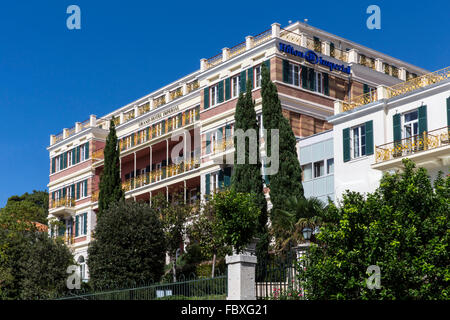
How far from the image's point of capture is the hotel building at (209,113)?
41.3 m

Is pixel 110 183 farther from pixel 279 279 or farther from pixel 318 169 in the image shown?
pixel 279 279

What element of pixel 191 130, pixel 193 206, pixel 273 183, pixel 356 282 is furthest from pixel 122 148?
pixel 356 282

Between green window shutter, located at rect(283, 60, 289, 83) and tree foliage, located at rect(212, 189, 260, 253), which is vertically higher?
green window shutter, located at rect(283, 60, 289, 83)

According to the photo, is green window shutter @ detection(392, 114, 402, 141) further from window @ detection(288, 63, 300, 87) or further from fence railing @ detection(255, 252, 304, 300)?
fence railing @ detection(255, 252, 304, 300)

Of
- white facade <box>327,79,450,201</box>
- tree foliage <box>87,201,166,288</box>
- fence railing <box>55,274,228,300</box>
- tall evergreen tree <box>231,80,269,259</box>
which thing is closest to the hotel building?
white facade <box>327,79,450,201</box>

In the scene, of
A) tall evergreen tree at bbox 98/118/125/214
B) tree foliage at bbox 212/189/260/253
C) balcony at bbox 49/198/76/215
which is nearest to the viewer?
tree foliage at bbox 212/189/260/253

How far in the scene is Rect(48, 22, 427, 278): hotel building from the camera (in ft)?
135

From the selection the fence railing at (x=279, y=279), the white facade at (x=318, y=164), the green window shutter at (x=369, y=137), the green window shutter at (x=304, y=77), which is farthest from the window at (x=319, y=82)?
the fence railing at (x=279, y=279)

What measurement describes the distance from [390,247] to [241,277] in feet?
13.6

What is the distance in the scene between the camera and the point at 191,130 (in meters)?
47.1

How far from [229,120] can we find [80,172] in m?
18.1

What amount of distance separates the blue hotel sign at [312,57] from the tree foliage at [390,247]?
20045mm

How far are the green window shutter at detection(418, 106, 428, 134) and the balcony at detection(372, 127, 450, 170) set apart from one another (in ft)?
1.09
